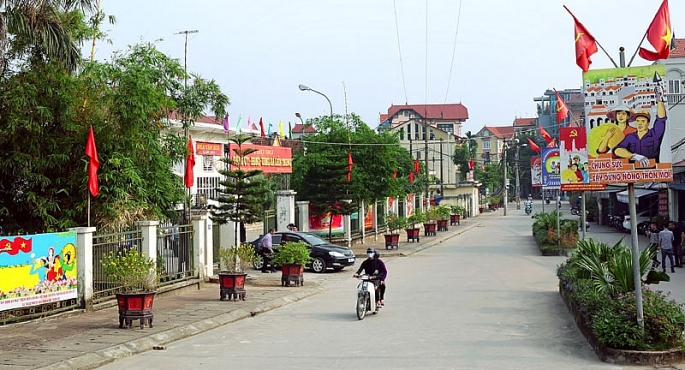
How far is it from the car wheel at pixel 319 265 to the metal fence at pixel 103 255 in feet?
34.5

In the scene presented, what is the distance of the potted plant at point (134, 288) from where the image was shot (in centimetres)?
1350

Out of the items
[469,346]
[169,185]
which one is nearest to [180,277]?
[169,185]

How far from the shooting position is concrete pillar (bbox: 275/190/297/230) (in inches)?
1284

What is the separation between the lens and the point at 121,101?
17.4 metres

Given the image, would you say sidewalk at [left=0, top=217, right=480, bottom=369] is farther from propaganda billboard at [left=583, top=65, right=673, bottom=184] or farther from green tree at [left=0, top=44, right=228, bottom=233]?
propaganda billboard at [left=583, top=65, right=673, bottom=184]

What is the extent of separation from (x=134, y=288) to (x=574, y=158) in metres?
15.7

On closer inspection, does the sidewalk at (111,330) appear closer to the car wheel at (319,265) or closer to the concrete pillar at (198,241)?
the concrete pillar at (198,241)

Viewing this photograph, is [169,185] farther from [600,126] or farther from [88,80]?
[600,126]

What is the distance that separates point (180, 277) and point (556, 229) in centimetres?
2034

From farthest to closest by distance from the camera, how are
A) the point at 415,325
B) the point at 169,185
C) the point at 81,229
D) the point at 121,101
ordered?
the point at 169,185, the point at 121,101, the point at 81,229, the point at 415,325

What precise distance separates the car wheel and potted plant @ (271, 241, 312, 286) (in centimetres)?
491

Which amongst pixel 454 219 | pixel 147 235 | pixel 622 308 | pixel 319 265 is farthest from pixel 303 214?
pixel 454 219

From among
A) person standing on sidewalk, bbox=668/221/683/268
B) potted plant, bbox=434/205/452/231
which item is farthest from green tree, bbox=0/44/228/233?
potted plant, bbox=434/205/452/231

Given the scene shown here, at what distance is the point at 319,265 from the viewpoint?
2670cm
